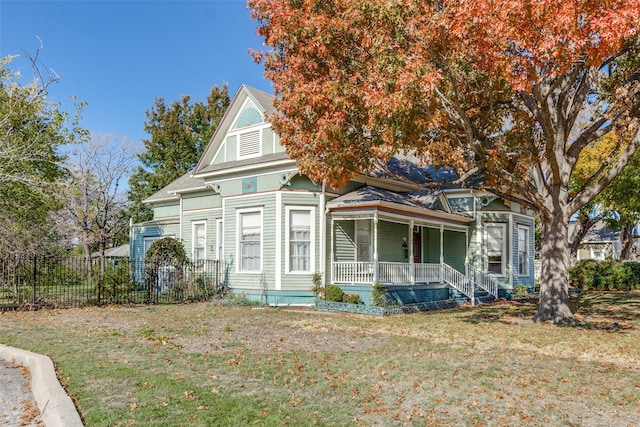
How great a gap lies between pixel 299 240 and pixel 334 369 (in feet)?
34.4

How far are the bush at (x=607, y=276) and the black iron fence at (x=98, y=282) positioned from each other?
21955mm

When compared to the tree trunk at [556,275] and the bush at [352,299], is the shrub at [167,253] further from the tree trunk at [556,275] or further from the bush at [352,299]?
the tree trunk at [556,275]

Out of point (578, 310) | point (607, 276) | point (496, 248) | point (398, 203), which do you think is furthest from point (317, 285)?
point (607, 276)

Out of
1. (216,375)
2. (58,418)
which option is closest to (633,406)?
(216,375)

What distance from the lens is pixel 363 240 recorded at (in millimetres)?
19797

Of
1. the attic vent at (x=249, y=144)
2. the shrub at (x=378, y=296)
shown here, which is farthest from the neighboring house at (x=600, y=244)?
the attic vent at (x=249, y=144)

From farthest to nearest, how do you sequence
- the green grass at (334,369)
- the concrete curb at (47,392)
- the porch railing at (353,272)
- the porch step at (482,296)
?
the porch step at (482,296), the porch railing at (353,272), the green grass at (334,369), the concrete curb at (47,392)

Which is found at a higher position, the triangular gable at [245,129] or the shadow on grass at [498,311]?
the triangular gable at [245,129]

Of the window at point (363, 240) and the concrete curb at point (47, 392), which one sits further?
the window at point (363, 240)

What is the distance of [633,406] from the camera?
6.59m

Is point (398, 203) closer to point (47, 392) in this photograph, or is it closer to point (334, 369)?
point (334, 369)

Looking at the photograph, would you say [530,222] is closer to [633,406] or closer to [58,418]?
[633,406]

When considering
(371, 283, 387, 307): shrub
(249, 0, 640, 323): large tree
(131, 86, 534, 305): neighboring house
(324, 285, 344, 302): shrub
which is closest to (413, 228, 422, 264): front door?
(131, 86, 534, 305): neighboring house

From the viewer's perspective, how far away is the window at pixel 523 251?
2432cm
